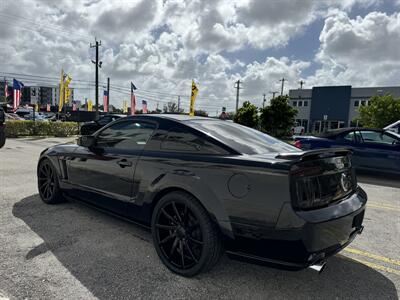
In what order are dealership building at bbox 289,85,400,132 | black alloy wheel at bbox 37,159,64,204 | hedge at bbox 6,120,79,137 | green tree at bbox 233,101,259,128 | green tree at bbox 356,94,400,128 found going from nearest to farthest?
black alloy wheel at bbox 37,159,64,204, hedge at bbox 6,120,79,137, green tree at bbox 233,101,259,128, green tree at bbox 356,94,400,128, dealership building at bbox 289,85,400,132

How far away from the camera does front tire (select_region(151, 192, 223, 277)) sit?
2.39m

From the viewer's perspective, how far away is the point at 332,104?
45219 millimetres

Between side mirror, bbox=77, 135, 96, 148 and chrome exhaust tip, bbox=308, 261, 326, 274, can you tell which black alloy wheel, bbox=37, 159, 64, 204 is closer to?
side mirror, bbox=77, 135, 96, 148

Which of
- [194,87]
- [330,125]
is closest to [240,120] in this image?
[194,87]

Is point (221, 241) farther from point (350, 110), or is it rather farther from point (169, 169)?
point (350, 110)

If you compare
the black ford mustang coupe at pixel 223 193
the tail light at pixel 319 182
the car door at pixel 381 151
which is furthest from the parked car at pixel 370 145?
the black ford mustang coupe at pixel 223 193

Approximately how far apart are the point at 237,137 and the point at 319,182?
933 millimetres

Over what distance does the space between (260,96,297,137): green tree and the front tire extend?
2328 centimetres

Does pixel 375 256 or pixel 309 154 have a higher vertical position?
pixel 309 154

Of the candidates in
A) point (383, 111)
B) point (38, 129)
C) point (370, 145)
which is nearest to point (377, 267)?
point (370, 145)

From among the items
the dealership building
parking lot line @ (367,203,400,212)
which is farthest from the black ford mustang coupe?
the dealership building

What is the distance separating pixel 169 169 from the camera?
8.93 ft

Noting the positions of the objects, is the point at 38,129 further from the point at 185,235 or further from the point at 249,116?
the point at 185,235

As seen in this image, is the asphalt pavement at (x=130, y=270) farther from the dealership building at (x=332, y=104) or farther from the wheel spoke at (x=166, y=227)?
the dealership building at (x=332, y=104)
